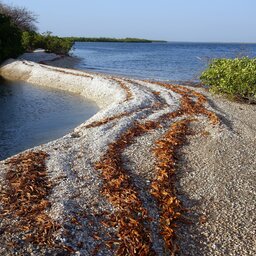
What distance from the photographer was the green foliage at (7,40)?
36.1m

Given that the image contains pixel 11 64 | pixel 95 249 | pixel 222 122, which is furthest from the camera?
pixel 11 64

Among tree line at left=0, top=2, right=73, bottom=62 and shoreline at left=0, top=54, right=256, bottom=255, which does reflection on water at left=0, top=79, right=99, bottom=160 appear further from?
tree line at left=0, top=2, right=73, bottom=62

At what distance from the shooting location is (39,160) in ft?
31.5

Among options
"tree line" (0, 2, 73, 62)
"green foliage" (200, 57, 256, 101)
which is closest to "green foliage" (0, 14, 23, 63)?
"tree line" (0, 2, 73, 62)

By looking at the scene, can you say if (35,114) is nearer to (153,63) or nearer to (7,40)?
(7,40)

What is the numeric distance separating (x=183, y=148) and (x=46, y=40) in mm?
43812

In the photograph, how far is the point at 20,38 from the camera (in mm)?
40938

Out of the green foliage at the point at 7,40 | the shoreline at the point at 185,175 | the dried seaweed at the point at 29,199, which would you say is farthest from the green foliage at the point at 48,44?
the dried seaweed at the point at 29,199

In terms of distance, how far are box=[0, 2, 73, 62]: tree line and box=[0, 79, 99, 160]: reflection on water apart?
37.4 ft

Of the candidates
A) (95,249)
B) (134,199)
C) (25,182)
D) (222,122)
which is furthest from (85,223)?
(222,122)

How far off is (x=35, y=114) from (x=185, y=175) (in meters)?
10.5

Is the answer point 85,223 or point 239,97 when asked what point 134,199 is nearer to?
point 85,223

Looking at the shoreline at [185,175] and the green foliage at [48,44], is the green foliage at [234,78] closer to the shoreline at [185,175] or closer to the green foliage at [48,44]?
the shoreline at [185,175]

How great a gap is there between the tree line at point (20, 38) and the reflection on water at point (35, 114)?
11.4 metres
